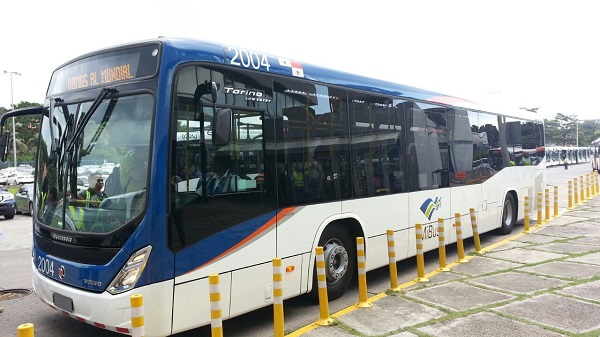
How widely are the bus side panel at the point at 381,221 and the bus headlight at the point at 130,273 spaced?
293 centimetres

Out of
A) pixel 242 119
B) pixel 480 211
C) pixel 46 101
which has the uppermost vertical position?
pixel 46 101

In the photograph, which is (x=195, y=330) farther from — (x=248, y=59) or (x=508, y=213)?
(x=508, y=213)

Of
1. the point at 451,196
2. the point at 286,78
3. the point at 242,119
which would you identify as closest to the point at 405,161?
the point at 451,196

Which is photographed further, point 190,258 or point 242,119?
point 242,119

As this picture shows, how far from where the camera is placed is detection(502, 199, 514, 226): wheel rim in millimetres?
11203

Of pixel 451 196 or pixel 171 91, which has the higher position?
pixel 171 91

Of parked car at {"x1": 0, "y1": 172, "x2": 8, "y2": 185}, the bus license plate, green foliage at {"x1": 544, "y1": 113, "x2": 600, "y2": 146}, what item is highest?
green foliage at {"x1": 544, "y1": 113, "x2": 600, "y2": 146}

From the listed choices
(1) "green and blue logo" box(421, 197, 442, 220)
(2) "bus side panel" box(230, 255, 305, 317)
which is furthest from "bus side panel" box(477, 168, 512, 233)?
(2) "bus side panel" box(230, 255, 305, 317)

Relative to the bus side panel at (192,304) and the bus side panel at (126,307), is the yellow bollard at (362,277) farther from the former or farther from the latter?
the bus side panel at (126,307)

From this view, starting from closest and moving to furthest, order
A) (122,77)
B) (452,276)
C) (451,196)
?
(122,77)
(452,276)
(451,196)

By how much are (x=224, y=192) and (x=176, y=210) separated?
587 millimetres

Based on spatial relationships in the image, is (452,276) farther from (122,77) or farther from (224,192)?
(122,77)

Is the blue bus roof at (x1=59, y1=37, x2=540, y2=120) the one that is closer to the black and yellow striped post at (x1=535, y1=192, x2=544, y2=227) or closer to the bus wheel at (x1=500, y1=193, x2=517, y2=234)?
the bus wheel at (x1=500, y1=193, x2=517, y2=234)

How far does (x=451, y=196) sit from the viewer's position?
8.66m
